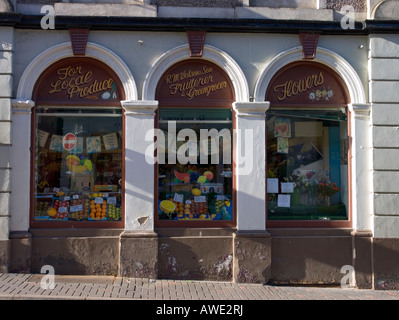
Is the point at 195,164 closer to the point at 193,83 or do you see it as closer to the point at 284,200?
the point at 193,83

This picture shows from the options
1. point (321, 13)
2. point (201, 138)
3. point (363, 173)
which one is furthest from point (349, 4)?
point (201, 138)

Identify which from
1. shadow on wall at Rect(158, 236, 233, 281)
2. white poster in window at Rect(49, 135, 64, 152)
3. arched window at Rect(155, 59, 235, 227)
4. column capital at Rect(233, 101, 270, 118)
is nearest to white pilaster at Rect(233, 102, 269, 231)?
column capital at Rect(233, 101, 270, 118)

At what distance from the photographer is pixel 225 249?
26.7ft

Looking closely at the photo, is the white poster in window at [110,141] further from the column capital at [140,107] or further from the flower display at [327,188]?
the flower display at [327,188]

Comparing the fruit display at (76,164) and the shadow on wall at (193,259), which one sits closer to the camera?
the shadow on wall at (193,259)

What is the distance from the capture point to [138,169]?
26.5ft

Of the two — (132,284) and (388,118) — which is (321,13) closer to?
(388,118)

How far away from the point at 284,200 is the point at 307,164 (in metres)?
0.83

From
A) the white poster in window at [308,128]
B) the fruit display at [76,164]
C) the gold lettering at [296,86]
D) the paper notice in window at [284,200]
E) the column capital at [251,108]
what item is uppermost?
the gold lettering at [296,86]

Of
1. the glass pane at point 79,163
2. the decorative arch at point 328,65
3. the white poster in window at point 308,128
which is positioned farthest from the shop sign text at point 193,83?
the white poster in window at point 308,128

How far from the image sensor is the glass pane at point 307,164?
8508 mm

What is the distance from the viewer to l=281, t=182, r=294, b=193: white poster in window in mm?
8555

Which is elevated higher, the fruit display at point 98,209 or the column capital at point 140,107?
the column capital at point 140,107

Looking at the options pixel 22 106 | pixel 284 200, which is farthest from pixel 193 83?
pixel 22 106
